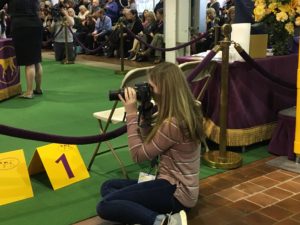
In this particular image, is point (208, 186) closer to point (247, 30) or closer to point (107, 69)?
point (247, 30)

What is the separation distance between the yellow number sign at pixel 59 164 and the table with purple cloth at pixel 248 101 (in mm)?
1199

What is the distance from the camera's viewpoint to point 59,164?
3.29m

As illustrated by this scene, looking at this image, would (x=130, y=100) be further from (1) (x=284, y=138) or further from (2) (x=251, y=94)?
(1) (x=284, y=138)

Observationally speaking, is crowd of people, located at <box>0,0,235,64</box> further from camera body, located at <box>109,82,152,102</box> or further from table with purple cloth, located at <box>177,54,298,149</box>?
camera body, located at <box>109,82,152,102</box>

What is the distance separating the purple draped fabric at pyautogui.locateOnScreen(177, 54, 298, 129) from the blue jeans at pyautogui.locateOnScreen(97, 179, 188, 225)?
151cm

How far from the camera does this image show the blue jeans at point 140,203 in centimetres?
240

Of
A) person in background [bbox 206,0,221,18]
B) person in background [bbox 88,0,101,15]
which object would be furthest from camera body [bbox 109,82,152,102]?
person in background [bbox 88,0,101,15]

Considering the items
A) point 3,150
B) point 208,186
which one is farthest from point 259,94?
point 3,150

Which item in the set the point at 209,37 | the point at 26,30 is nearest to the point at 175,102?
the point at 26,30

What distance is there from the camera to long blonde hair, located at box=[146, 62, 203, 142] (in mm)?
2438

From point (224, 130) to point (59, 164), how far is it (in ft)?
4.31

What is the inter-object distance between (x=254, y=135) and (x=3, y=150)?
221cm

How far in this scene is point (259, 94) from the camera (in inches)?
159

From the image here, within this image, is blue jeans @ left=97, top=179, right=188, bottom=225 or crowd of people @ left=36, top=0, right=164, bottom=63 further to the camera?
crowd of people @ left=36, top=0, right=164, bottom=63
